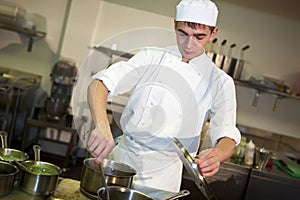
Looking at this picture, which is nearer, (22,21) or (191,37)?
(191,37)

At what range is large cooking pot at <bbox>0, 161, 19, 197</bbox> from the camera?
3.48 ft

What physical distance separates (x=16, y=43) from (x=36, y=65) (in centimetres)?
32

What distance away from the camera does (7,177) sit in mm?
1065

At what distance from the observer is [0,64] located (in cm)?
410

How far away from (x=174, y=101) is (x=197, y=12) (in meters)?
0.37

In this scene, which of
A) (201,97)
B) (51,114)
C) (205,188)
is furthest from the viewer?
(51,114)

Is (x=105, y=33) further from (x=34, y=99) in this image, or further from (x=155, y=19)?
(x=34, y=99)

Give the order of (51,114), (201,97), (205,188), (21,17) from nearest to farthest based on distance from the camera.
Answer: (205,188) → (201,97) → (51,114) → (21,17)

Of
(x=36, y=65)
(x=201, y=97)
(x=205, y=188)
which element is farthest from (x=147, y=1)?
(x=205, y=188)

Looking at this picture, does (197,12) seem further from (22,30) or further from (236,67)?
(22,30)

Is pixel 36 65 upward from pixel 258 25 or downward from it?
downward

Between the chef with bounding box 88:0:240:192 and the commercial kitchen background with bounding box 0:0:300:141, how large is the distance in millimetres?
2483

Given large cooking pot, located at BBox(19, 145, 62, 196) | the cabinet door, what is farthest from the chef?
the cabinet door

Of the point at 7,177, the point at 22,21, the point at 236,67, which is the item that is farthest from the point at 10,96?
the point at 7,177
